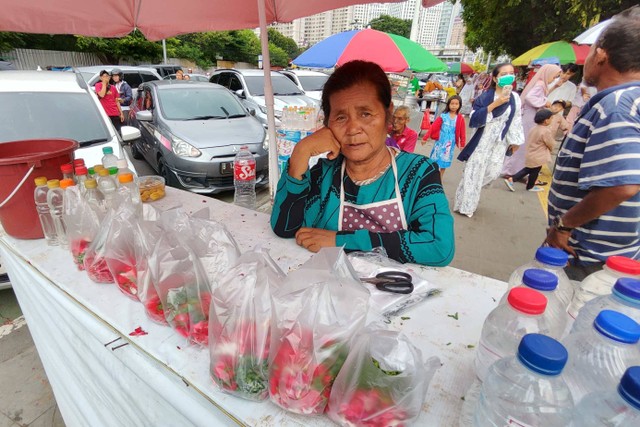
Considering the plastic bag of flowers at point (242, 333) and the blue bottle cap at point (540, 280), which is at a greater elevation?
the blue bottle cap at point (540, 280)

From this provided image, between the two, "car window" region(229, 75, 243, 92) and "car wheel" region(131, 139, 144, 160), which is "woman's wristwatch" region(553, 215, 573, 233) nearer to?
"car wheel" region(131, 139, 144, 160)

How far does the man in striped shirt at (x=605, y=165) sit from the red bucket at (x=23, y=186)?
8.44ft

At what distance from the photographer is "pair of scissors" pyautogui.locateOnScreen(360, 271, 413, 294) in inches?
45.7

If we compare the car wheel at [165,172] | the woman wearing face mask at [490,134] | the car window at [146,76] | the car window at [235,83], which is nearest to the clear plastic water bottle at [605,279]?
the woman wearing face mask at [490,134]

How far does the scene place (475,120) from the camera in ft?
14.5

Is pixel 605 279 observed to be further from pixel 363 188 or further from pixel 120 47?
pixel 120 47

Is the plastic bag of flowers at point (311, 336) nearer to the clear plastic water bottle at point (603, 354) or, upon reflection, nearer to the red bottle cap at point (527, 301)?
the red bottle cap at point (527, 301)

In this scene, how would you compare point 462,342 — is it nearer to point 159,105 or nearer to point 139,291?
point 139,291

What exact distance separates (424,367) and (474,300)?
24.8 inches

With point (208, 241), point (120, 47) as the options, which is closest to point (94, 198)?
point (208, 241)

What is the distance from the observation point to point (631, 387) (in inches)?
17.8

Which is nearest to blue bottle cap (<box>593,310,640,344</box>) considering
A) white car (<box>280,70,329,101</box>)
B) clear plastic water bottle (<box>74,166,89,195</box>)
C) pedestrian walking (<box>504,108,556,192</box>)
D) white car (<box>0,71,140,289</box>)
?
clear plastic water bottle (<box>74,166,89,195</box>)

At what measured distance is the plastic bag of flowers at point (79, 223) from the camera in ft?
4.33

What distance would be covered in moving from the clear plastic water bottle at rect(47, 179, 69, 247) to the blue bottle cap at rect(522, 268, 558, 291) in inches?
71.2
